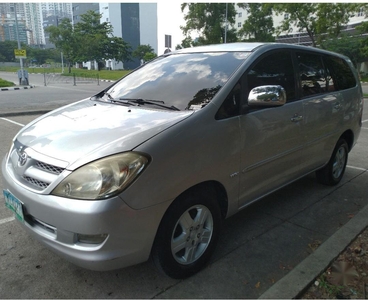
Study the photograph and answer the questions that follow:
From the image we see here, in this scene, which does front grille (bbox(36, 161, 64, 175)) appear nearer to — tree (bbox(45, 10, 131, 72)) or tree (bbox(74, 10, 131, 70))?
tree (bbox(45, 10, 131, 72))

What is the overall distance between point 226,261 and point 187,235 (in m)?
0.52

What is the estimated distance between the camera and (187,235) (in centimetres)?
230

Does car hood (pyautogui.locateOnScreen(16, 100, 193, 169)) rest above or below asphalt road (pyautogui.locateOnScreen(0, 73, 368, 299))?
above

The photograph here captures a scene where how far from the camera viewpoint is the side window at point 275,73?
9.26 feet

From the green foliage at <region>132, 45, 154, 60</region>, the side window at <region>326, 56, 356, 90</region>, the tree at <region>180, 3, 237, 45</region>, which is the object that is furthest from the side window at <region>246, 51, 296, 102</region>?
the green foliage at <region>132, 45, 154, 60</region>

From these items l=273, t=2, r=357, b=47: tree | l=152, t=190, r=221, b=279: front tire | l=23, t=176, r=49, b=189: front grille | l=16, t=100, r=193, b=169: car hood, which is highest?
l=273, t=2, r=357, b=47: tree

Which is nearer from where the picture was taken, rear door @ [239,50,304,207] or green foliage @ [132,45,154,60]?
rear door @ [239,50,304,207]

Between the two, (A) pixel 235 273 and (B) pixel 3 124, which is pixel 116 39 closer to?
(B) pixel 3 124

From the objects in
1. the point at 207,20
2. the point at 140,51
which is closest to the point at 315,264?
the point at 207,20

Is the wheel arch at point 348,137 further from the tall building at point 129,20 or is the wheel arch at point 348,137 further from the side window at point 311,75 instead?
the tall building at point 129,20

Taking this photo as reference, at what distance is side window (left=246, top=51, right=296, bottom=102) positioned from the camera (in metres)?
2.82

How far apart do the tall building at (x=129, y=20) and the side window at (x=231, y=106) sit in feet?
270

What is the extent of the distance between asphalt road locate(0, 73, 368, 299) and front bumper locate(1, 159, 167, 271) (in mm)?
411

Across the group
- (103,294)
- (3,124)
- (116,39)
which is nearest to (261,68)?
(103,294)
